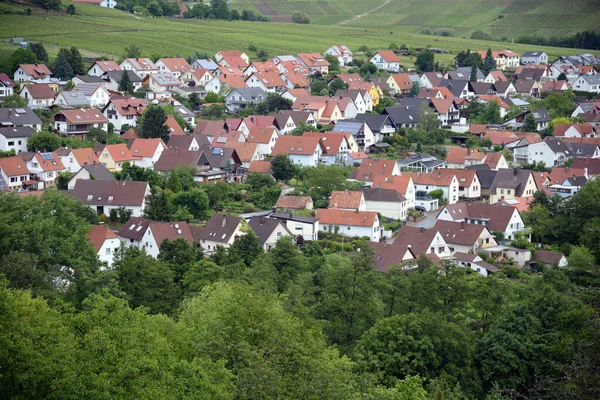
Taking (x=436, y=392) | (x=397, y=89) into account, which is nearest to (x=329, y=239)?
(x=436, y=392)

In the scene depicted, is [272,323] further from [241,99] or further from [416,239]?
[241,99]

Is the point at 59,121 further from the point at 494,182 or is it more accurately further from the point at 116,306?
the point at 116,306

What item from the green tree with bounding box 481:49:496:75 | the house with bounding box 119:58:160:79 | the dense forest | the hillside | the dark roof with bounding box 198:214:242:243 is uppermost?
the dense forest

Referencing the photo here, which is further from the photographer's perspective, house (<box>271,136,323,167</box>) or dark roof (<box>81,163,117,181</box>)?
house (<box>271,136,323,167</box>)

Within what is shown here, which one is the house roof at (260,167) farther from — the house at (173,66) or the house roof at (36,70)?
the house at (173,66)

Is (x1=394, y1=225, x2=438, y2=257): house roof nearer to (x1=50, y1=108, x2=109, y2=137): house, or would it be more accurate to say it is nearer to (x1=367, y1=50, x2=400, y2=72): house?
(x1=50, y1=108, x2=109, y2=137): house

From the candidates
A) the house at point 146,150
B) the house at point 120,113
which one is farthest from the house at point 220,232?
the house at point 120,113

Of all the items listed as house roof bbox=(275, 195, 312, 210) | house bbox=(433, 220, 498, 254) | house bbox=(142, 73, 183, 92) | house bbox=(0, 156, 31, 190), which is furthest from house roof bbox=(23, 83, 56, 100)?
house bbox=(433, 220, 498, 254)
